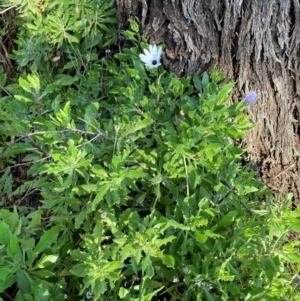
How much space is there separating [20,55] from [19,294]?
1.21 meters

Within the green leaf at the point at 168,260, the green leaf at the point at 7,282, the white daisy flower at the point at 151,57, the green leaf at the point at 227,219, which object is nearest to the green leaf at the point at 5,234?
the green leaf at the point at 7,282

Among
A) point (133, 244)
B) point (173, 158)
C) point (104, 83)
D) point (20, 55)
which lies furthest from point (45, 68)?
point (133, 244)

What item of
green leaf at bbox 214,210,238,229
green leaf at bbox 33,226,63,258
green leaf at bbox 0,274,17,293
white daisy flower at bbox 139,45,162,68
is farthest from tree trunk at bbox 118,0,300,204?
green leaf at bbox 0,274,17,293

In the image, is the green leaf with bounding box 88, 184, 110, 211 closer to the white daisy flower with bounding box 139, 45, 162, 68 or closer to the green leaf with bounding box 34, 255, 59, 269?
the green leaf with bounding box 34, 255, 59, 269

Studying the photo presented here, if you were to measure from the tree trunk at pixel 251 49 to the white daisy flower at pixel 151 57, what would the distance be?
9 centimetres

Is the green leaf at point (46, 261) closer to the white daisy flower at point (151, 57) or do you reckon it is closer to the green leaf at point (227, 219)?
the green leaf at point (227, 219)

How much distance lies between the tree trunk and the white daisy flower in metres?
0.09

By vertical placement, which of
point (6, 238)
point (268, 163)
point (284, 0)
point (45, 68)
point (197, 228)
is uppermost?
point (284, 0)

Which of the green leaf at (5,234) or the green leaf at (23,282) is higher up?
the green leaf at (5,234)

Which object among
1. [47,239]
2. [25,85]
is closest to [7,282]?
[47,239]

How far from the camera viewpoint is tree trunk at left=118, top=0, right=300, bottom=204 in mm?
1973

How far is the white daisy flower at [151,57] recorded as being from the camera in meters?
1.97

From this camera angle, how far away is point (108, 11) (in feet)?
7.44

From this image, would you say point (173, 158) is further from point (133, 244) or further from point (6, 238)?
point (6, 238)
